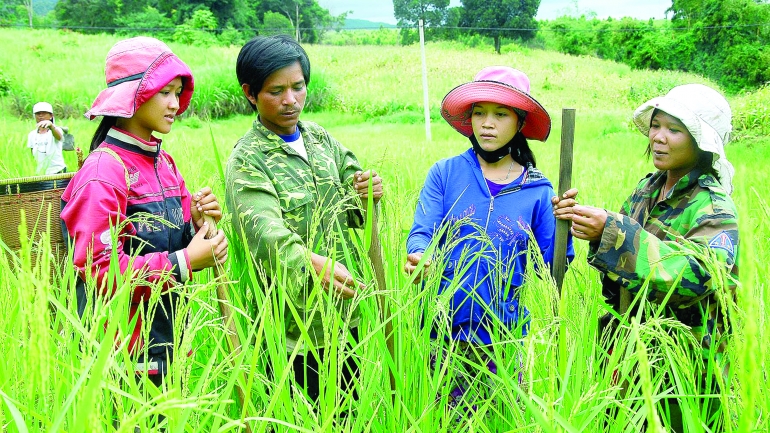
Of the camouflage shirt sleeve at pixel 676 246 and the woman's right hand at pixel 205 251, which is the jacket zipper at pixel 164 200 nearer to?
the woman's right hand at pixel 205 251

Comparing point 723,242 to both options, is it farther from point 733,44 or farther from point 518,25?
point 518,25

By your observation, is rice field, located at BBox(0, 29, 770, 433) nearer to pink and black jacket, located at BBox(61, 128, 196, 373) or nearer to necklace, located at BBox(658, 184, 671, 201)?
pink and black jacket, located at BBox(61, 128, 196, 373)

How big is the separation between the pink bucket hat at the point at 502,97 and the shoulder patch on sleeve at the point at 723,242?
0.61 m

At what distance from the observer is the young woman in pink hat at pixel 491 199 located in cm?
167

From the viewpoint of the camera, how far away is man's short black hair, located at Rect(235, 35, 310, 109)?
161cm

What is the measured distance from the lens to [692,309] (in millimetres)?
1462

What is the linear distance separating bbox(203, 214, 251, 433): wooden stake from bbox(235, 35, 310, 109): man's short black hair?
1.44ft

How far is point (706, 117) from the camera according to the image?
4.85 feet

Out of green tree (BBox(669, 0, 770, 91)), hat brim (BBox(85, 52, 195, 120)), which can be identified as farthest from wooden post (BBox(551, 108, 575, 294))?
green tree (BBox(669, 0, 770, 91))

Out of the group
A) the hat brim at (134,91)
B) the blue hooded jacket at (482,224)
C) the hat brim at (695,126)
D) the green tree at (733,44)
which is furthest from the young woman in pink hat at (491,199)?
the green tree at (733,44)

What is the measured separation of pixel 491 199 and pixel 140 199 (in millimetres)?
955

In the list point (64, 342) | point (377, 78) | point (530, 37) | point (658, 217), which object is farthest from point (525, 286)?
point (530, 37)

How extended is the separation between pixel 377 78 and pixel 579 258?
61.1 ft

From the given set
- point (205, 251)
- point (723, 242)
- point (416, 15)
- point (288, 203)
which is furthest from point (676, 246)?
point (416, 15)
